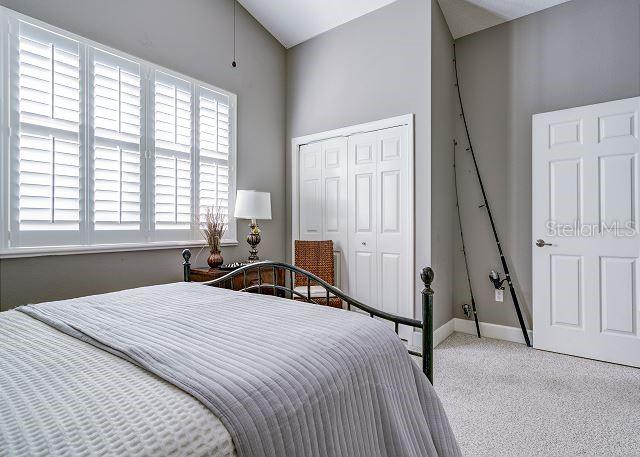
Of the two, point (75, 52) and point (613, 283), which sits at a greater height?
point (75, 52)

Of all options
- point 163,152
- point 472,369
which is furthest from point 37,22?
point 472,369

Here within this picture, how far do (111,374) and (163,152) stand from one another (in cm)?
253

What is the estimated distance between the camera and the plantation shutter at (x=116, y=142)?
8.33 feet

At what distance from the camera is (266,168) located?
387 centimetres

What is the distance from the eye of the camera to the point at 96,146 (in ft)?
8.29

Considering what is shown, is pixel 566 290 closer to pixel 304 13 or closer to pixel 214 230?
pixel 214 230

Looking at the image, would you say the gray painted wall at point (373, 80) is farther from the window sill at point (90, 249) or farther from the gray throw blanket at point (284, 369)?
the gray throw blanket at point (284, 369)

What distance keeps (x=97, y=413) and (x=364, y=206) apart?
300 cm

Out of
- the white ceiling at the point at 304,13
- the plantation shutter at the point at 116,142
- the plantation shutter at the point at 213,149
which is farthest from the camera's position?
the white ceiling at the point at 304,13

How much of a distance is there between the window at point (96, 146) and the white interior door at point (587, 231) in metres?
2.98

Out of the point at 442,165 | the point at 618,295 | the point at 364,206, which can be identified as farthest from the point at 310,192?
the point at 618,295

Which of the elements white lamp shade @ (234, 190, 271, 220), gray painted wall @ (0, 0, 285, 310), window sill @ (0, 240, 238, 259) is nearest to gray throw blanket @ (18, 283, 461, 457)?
window sill @ (0, 240, 238, 259)

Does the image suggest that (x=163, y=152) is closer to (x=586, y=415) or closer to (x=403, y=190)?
(x=403, y=190)

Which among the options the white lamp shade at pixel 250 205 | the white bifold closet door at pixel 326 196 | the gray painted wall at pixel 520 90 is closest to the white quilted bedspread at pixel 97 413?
the white lamp shade at pixel 250 205
